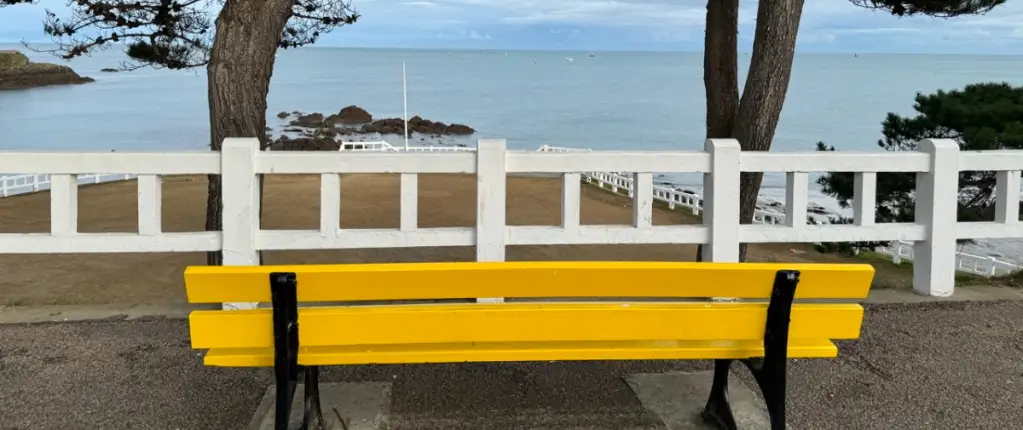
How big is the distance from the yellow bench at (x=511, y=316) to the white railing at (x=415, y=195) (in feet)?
6.01

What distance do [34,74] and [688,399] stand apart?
131355 mm

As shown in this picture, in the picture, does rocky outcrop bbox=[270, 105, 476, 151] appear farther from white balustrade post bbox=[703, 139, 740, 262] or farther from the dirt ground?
white balustrade post bbox=[703, 139, 740, 262]

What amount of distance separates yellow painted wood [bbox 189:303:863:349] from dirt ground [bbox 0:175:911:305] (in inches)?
206

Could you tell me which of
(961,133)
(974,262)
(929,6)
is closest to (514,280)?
(929,6)

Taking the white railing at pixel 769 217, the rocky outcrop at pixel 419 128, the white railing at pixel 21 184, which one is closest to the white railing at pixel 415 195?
the white railing at pixel 769 217

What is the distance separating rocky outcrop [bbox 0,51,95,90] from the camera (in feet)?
336

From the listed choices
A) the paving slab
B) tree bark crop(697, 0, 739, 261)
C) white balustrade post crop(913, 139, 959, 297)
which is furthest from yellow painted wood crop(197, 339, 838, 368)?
tree bark crop(697, 0, 739, 261)

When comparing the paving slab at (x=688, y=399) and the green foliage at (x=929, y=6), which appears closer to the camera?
the paving slab at (x=688, y=399)

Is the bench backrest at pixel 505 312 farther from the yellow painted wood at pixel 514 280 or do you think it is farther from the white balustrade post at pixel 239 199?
the white balustrade post at pixel 239 199

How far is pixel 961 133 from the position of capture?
565 inches

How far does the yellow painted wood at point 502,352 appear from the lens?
314 cm

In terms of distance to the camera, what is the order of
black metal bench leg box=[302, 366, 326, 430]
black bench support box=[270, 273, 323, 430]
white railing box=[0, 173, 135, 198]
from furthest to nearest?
white railing box=[0, 173, 135, 198] → black metal bench leg box=[302, 366, 326, 430] → black bench support box=[270, 273, 323, 430]

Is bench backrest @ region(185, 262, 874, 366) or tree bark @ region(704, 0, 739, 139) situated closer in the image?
bench backrest @ region(185, 262, 874, 366)

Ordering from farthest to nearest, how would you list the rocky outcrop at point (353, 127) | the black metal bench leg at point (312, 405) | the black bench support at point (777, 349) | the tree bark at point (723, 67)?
the rocky outcrop at point (353, 127) → the tree bark at point (723, 67) → the black metal bench leg at point (312, 405) → the black bench support at point (777, 349)
